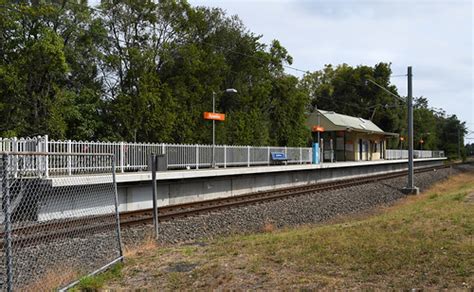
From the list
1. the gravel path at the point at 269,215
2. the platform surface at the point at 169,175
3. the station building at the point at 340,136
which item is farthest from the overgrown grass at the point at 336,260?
the station building at the point at 340,136

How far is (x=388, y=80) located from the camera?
255ft

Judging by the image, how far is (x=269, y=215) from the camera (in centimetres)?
1606

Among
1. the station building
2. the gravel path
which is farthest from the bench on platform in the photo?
the station building

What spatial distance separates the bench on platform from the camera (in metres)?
27.4

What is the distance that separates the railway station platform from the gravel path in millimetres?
2088

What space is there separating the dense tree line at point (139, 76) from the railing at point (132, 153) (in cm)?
593

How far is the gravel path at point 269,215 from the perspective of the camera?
40.3 ft

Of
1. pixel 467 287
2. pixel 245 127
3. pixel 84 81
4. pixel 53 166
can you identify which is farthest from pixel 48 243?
pixel 245 127

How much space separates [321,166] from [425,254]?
2434 cm

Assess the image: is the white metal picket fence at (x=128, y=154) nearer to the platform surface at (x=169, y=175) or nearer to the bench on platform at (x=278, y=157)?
the bench on platform at (x=278, y=157)

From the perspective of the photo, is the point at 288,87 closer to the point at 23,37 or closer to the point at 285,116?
the point at 285,116

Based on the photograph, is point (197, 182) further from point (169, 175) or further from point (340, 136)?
point (340, 136)

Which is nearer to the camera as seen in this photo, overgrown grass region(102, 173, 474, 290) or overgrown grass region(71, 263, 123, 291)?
overgrown grass region(102, 173, 474, 290)

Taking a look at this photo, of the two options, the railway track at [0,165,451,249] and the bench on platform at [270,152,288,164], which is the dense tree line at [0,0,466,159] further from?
the railway track at [0,165,451,249]
